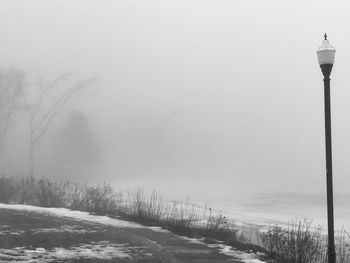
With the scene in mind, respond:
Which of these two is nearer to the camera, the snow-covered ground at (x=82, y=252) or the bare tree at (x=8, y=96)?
the snow-covered ground at (x=82, y=252)

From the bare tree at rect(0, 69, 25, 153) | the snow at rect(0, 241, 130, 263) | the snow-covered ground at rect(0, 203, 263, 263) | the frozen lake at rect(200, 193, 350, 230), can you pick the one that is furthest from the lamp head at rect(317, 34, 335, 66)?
the bare tree at rect(0, 69, 25, 153)

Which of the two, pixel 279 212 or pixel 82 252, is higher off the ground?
pixel 279 212

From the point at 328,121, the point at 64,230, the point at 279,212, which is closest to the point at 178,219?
the point at 64,230

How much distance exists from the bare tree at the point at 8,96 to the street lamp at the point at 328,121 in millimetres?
62204

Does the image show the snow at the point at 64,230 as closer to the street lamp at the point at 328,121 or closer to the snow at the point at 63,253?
the snow at the point at 63,253

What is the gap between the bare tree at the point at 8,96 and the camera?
6843 centimetres

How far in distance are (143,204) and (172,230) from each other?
4.42m

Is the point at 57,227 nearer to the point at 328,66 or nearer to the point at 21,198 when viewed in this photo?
the point at 328,66

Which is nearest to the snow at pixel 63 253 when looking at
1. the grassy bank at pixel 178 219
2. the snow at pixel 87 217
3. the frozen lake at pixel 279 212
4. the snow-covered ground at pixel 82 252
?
the snow-covered ground at pixel 82 252

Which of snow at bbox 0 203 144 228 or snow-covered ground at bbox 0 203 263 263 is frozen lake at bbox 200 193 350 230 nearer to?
snow at bbox 0 203 144 228

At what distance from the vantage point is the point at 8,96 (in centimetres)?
6869

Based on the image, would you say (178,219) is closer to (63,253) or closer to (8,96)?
(63,253)

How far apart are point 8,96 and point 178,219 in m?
56.1

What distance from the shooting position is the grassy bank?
434 inches
